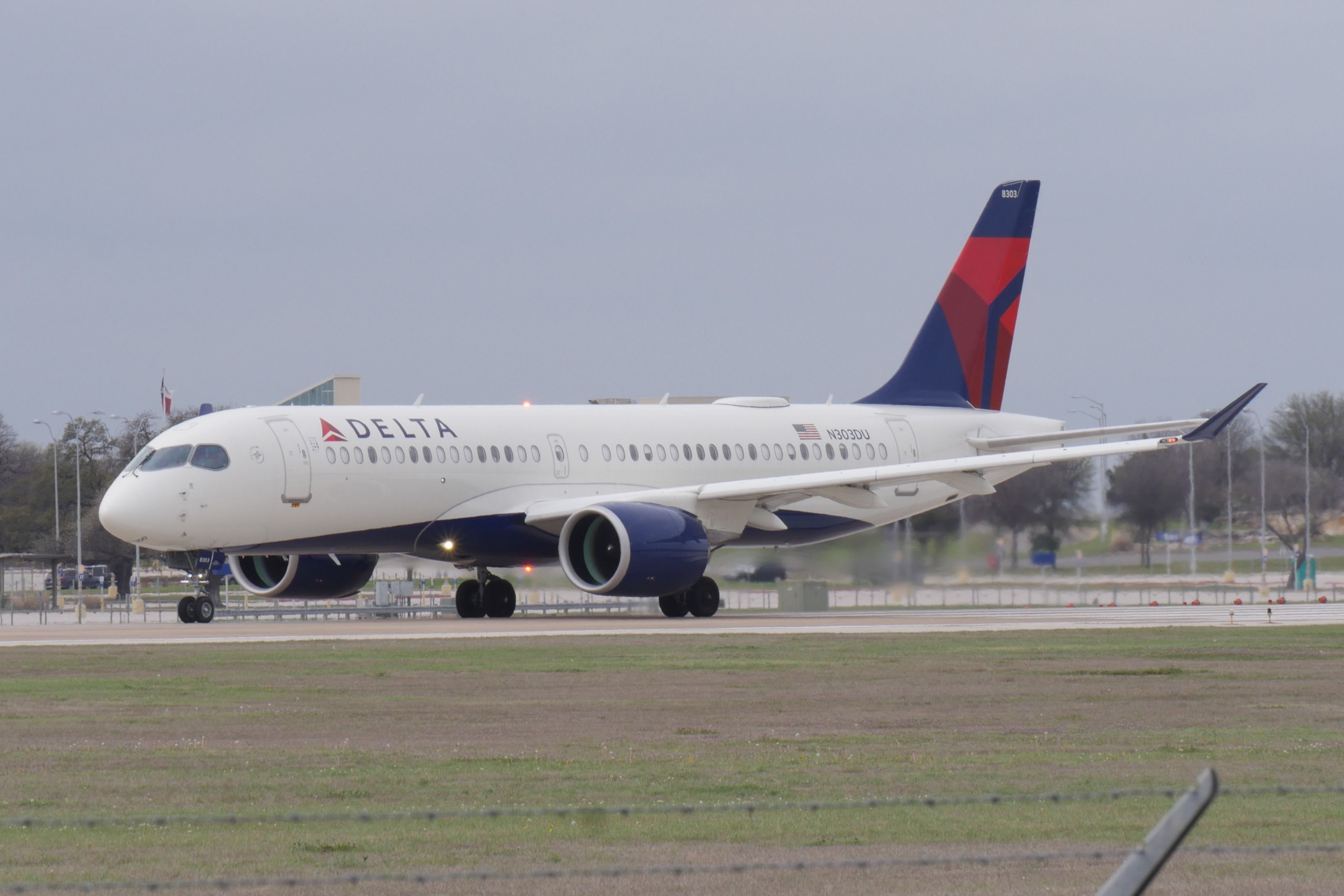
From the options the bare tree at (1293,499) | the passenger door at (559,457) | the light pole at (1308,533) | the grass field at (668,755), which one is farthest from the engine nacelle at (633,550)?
the light pole at (1308,533)

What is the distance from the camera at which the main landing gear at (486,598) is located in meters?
39.1

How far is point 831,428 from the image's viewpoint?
41.5 metres

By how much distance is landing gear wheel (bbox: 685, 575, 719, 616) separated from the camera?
37.8 meters

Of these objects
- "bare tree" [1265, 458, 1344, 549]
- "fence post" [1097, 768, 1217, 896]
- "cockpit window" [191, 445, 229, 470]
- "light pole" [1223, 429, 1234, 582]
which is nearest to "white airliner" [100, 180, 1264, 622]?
"cockpit window" [191, 445, 229, 470]

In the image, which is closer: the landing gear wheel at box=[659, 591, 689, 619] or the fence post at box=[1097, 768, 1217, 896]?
the fence post at box=[1097, 768, 1217, 896]

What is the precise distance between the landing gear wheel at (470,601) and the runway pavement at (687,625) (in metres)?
0.41

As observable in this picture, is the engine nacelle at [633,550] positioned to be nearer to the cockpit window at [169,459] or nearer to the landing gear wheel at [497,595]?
the landing gear wheel at [497,595]

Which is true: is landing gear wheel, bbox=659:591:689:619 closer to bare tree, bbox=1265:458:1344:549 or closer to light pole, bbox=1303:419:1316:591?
bare tree, bbox=1265:458:1344:549

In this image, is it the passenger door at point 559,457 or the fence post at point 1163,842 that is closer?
the fence post at point 1163,842

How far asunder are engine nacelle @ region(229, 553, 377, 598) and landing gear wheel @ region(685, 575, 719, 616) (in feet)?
20.8

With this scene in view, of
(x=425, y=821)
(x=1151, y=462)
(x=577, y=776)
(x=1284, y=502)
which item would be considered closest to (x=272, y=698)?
(x=577, y=776)

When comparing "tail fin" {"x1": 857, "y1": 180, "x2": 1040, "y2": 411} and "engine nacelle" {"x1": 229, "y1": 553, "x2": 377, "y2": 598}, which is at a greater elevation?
"tail fin" {"x1": 857, "y1": 180, "x2": 1040, "y2": 411}

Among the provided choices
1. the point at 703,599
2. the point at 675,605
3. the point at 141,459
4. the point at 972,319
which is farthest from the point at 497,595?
the point at 972,319

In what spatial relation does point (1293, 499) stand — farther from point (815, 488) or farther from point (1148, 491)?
point (815, 488)
